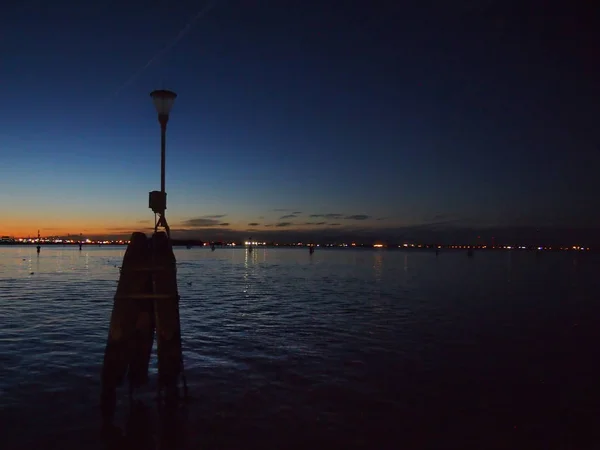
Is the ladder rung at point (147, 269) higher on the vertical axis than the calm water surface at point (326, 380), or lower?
higher

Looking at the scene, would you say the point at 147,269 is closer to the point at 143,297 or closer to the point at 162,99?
the point at 143,297

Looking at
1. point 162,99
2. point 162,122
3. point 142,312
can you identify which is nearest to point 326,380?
point 142,312

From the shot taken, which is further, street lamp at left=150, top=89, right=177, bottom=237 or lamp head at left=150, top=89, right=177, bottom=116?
lamp head at left=150, top=89, right=177, bottom=116

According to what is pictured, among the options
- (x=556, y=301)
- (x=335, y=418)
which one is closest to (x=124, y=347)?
(x=335, y=418)

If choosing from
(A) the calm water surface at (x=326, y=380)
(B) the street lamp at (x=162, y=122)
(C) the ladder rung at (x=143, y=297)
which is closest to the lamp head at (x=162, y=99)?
(B) the street lamp at (x=162, y=122)

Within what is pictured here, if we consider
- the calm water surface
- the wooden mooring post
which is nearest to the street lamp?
the wooden mooring post

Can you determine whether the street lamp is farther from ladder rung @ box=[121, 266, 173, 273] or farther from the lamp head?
ladder rung @ box=[121, 266, 173, 273]

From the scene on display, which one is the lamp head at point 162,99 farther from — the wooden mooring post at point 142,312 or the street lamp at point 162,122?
the wooden mooring post at point 142,312

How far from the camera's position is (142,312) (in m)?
9.89

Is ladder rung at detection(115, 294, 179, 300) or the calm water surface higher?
ladder rung at detection(115, 294, 179, 300)

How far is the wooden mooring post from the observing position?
9.22 metres

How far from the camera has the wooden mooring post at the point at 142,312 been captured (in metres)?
9.22

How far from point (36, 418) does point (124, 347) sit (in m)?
2.22

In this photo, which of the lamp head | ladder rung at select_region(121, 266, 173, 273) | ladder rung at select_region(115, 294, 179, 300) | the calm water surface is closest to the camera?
the calm water surface
